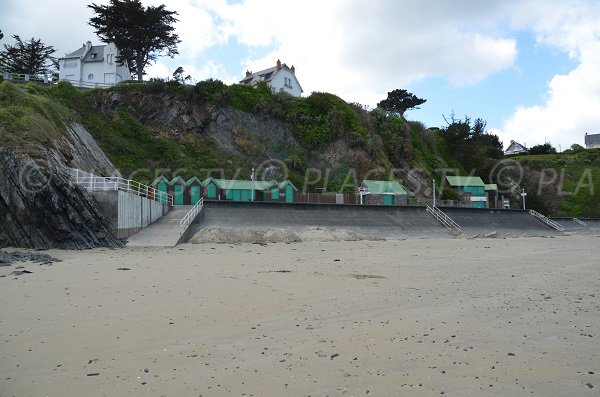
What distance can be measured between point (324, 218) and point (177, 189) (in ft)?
49.3

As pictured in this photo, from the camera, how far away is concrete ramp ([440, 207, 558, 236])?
38.0 m

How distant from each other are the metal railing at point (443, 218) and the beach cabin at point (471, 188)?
2347 centimetres

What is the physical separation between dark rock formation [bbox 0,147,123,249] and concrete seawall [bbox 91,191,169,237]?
6.84 ft

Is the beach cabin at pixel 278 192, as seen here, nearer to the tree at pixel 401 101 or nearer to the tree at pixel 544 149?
the tree at pixel 401 101

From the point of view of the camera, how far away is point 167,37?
56812 millimetres

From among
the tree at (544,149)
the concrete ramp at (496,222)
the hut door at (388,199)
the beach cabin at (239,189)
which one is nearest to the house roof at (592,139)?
the tree at (544,149)

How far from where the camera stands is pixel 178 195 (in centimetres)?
3891

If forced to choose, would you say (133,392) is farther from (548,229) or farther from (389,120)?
(389,120)

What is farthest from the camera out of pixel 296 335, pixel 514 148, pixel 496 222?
pixel 514 148

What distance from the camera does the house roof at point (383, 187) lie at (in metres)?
48.1

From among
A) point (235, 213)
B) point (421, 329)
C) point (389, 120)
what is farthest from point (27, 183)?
point (389, 120)

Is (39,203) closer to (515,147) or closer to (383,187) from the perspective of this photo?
(383,187)

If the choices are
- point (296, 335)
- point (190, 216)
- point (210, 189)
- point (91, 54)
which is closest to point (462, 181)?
point (210, 189)

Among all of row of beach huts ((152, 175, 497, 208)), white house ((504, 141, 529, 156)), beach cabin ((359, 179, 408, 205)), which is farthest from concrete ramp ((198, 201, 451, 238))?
white house ((504, 141, 529, 156))
